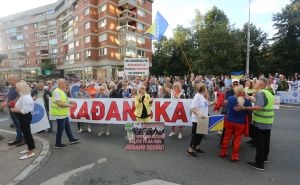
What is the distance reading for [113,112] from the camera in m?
7.79

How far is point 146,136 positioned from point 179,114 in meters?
1.68

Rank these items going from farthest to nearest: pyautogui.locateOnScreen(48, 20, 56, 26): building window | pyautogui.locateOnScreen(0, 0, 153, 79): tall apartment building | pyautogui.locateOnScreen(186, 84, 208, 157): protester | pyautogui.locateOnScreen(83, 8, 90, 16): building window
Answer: pyautogui.locateOnScreen(48, 20, 56, 26): building window
pyautogui.locateOnScreen(83, 8, 90, 16): building window
pyautogui.locateOnScreen(0, 0, 153, 79): tall apartment building
pyautogui.locateOnScreen(186, 84, 208, 157): protester

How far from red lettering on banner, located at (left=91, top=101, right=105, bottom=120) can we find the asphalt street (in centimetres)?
111

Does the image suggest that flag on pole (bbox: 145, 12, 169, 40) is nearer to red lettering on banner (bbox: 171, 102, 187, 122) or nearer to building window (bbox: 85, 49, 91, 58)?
red lettering on banner (bbox: 171, 102, 187, 122)

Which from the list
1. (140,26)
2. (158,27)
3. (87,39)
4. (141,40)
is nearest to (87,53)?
(87,39)

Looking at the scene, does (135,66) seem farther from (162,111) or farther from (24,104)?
(24,104)

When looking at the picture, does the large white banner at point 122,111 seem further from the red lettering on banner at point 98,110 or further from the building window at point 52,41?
the building window at point 52,41

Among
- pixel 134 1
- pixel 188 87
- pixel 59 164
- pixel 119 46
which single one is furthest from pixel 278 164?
pixel 134 1

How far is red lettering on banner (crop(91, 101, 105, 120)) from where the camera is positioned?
7.83 metres

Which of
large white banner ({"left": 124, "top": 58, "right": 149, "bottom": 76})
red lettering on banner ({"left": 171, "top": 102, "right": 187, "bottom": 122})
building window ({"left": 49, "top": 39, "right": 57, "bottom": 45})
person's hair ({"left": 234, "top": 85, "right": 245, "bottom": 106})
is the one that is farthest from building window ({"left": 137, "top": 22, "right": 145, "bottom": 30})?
person's hair ({"left": 234, "top": 85, "right": 245, "bottom": 106})

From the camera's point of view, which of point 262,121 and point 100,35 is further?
point 100,35

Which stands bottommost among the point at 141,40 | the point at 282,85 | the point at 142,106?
the point at 142,106

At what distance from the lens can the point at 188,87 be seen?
1673cm

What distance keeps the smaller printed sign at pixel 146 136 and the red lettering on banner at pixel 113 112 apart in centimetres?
167
